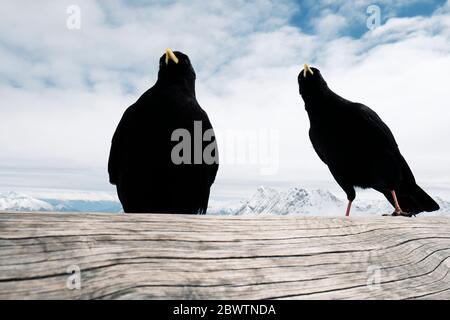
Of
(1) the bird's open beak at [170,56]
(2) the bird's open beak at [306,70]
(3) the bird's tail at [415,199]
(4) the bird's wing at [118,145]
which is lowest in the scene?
(3) the bird's tail at [415,199]

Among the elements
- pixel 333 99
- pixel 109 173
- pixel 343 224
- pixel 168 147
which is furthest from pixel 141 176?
pixel 333 99

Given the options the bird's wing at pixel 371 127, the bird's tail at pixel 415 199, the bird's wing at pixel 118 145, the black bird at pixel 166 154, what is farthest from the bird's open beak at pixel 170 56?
the bird's tail at pixel 415 199

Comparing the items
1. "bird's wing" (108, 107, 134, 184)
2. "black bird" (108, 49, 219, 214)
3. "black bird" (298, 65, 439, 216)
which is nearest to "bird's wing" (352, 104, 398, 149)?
"black bird" (298, 65, 439, 216)

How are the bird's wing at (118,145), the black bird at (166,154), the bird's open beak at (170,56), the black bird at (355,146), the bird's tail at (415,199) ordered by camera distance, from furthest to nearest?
the bird's tail at (415,199), the black bird at (355,146), the bird's open beak at (170,56), the bird's wing at (118,145), the black bird at (166,154)

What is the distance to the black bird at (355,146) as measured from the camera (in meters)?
5.55

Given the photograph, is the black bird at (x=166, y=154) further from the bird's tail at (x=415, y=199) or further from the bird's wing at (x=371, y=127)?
the bird's tail at (x=415, y=199)

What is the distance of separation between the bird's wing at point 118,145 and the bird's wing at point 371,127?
9.53ft

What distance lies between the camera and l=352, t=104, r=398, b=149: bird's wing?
18.5 ft

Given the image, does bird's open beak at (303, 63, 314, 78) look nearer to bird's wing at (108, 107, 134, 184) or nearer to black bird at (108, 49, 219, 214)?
black bird at (108, 49, 219, 214)

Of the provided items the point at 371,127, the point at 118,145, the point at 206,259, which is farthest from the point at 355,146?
the point at 206,259

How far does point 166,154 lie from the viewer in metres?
3.96

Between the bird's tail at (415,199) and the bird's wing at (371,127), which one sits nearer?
the bird's wing at (371,127)

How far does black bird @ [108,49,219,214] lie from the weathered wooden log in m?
2.15

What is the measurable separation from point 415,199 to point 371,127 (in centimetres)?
129
